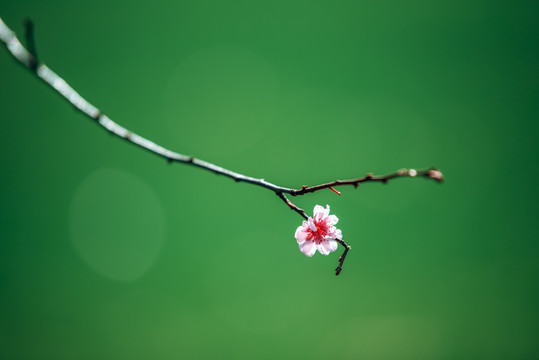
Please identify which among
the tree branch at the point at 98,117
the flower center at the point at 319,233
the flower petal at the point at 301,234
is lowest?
the tree branch at the point at 98,117

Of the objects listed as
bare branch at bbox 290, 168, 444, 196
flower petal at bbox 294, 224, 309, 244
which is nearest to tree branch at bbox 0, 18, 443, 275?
bare branch at bbox 290, 168, 444, 196

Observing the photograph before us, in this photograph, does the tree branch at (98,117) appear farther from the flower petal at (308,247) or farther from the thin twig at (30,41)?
the flower petal at (308,247)

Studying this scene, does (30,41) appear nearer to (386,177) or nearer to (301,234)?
(386,177)

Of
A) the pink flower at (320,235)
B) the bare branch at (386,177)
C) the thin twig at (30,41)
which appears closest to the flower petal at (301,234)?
the pink flower at (320,235)

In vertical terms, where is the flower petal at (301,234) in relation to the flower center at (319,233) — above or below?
below

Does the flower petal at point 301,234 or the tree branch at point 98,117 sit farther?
the flower petal at point 301,234

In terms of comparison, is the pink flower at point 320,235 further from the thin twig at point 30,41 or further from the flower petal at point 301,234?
the thin twig at point 30,41

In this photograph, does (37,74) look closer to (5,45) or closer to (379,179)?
(5,45)

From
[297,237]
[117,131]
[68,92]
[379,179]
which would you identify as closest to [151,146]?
[117,131]

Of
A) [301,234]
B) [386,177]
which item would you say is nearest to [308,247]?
[301,234]
